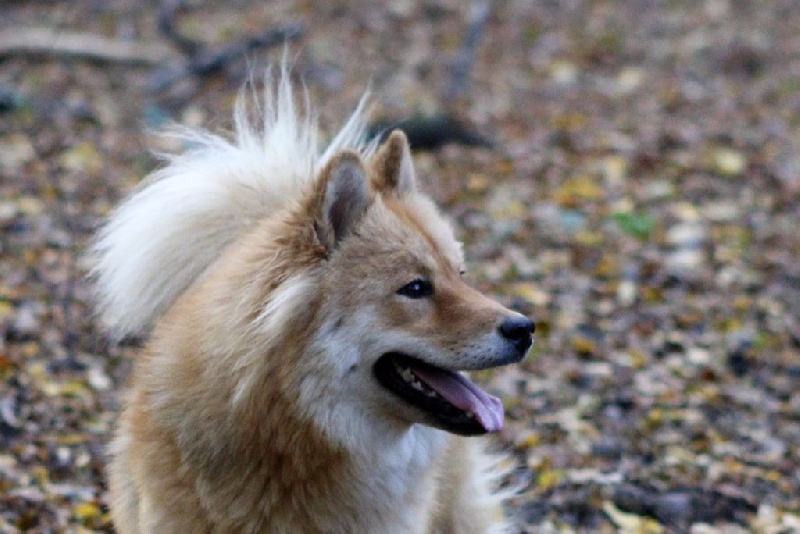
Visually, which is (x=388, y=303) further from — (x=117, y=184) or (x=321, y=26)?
(x=321, y=26)

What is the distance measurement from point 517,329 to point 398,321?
394mm

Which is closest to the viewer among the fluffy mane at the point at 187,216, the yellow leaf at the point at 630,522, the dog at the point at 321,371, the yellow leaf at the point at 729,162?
the dog at the point at 321,371

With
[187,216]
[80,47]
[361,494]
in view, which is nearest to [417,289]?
[361,494]

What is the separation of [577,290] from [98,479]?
3.70 metres

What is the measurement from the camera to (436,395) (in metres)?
3.28

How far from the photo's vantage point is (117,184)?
8125 mm

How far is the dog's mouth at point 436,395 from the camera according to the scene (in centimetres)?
325

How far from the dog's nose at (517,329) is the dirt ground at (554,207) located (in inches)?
63.0

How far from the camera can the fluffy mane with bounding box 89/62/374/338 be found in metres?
3.73

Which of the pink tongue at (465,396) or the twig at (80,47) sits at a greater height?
the twig at (80,47)

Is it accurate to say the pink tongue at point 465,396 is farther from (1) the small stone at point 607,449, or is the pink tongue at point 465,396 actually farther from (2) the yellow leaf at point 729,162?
(2) the yellow leaf at point 729,162

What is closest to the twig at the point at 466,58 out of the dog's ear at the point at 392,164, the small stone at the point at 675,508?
the small stone at the point at 675,508

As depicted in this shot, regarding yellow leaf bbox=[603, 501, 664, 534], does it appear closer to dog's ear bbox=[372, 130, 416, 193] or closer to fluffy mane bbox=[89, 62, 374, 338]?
dog's ear bbox=[372, 130, 416, 193]

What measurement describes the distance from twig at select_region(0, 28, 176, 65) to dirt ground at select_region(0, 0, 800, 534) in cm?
3
